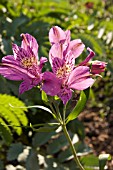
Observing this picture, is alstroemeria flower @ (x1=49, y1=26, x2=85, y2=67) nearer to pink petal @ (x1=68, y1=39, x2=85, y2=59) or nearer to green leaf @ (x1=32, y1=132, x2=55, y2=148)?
pink petal @ (x1=68, y1=39, x2=85, y2=59)

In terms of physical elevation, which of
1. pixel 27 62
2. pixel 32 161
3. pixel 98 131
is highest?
pixel 98 131

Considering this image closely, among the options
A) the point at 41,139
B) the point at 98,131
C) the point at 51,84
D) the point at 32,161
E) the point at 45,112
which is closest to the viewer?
the point at 51,84

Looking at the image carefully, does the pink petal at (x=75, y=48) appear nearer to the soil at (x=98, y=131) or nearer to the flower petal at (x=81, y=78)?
the flower petal at (x=81, y=78)

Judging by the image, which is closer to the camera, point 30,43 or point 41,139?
point 30,43

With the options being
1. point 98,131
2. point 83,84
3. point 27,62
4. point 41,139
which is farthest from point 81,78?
point 98,131

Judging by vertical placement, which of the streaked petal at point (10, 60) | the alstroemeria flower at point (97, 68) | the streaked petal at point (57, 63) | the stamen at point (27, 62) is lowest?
the alstroemeria flower at point (97, 68)

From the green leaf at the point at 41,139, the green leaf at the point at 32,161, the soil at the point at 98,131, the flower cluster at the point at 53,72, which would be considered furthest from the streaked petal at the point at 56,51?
the soil at the point at 98,131

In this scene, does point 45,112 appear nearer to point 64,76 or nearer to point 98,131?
point 98,131

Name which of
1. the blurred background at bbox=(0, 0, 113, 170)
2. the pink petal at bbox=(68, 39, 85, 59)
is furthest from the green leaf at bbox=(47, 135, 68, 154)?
the pink petal at bbox=(68, 39, 85, 59)
